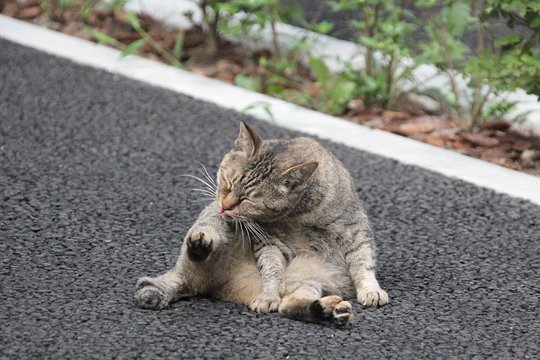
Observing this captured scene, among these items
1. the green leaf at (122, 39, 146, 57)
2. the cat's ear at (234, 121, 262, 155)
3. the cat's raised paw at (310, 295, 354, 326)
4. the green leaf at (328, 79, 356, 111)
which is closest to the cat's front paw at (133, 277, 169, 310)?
the cat's raised paw at (310, 295, 354, 326)

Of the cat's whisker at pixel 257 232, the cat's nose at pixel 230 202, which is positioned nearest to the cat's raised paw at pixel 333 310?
the cat's whisker at pixel 257 232

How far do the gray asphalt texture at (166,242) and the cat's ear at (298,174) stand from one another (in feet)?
1.73

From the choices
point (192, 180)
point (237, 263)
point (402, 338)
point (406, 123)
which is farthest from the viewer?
point (406, 123)

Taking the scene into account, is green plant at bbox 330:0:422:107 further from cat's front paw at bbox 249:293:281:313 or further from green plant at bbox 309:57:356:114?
cat's front paw at bbox 249:293:281:313

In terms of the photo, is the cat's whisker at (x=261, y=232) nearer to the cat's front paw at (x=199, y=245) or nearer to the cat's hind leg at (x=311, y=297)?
the cat's hind leg at (x=311, y=297)

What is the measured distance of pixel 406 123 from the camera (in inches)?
268

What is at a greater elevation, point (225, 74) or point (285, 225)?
point (285, 225)

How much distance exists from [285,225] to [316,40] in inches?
140

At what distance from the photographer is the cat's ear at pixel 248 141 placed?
4352 mm

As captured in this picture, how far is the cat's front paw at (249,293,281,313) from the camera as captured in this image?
161 inches

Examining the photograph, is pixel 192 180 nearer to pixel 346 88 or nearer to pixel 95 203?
pixel 95 203

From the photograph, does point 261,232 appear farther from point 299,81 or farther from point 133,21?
point 133,21

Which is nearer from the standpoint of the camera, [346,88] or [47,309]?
[47,309]

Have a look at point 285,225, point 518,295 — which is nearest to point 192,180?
point 285,225
